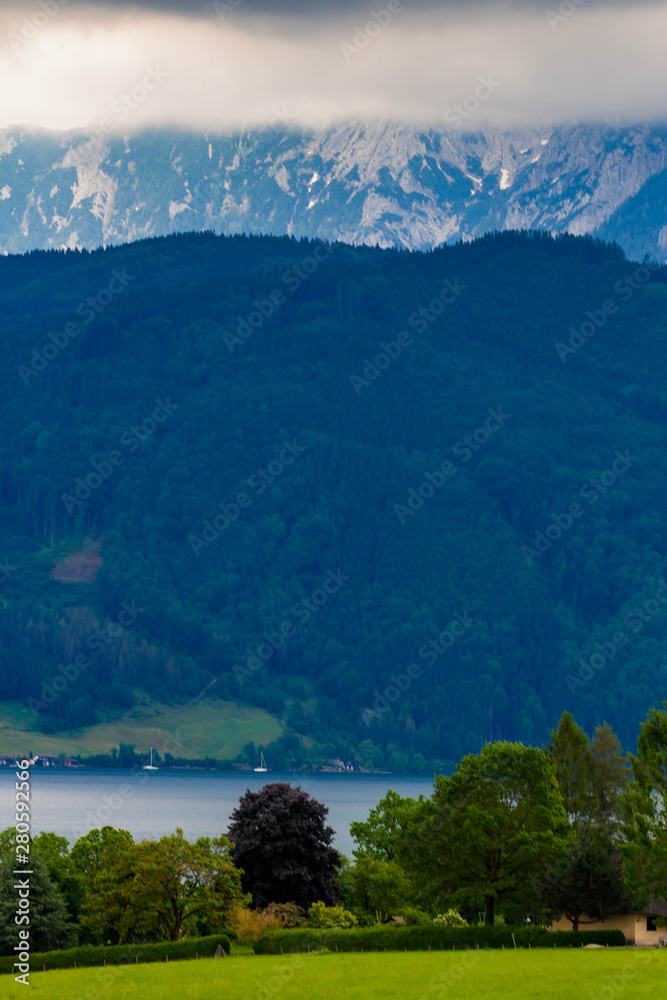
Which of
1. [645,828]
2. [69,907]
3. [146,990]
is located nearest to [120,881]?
[69,907]

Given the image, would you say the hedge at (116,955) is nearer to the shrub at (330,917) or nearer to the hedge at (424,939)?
the hedge at (424,939)

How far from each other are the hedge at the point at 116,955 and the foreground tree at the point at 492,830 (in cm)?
1720

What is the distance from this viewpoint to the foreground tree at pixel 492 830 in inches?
3329

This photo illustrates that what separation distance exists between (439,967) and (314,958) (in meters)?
7.14

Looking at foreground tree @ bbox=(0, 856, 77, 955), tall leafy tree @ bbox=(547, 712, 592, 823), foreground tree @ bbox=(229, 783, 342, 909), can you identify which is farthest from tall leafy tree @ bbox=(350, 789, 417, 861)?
foreground tree @ bbox=(0, 856, 77, 955)

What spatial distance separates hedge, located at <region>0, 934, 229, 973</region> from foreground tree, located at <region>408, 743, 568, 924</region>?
17200 millimetres

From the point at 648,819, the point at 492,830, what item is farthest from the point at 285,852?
the point at 648,819

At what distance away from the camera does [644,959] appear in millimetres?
64312

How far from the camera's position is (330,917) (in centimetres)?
8225

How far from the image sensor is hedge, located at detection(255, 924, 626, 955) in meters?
73.4

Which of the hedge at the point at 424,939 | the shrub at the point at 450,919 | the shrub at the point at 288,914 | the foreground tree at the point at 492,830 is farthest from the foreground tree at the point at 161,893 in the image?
the foreground tree at the point at 492,830

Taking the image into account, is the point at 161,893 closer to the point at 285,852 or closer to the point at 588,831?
the point at 285,852

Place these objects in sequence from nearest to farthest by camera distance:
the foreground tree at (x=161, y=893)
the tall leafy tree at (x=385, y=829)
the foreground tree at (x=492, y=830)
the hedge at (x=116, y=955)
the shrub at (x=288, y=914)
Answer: the hedge at (x=116, y=955) → the foreground tree at (x=161, y=893) → the shrub at (x=288, y=914) → the foreground tree at (x=492, y=830) → the tall leafy tree at (x=385, y=829)

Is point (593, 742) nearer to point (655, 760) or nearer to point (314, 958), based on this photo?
point (655, 760)
